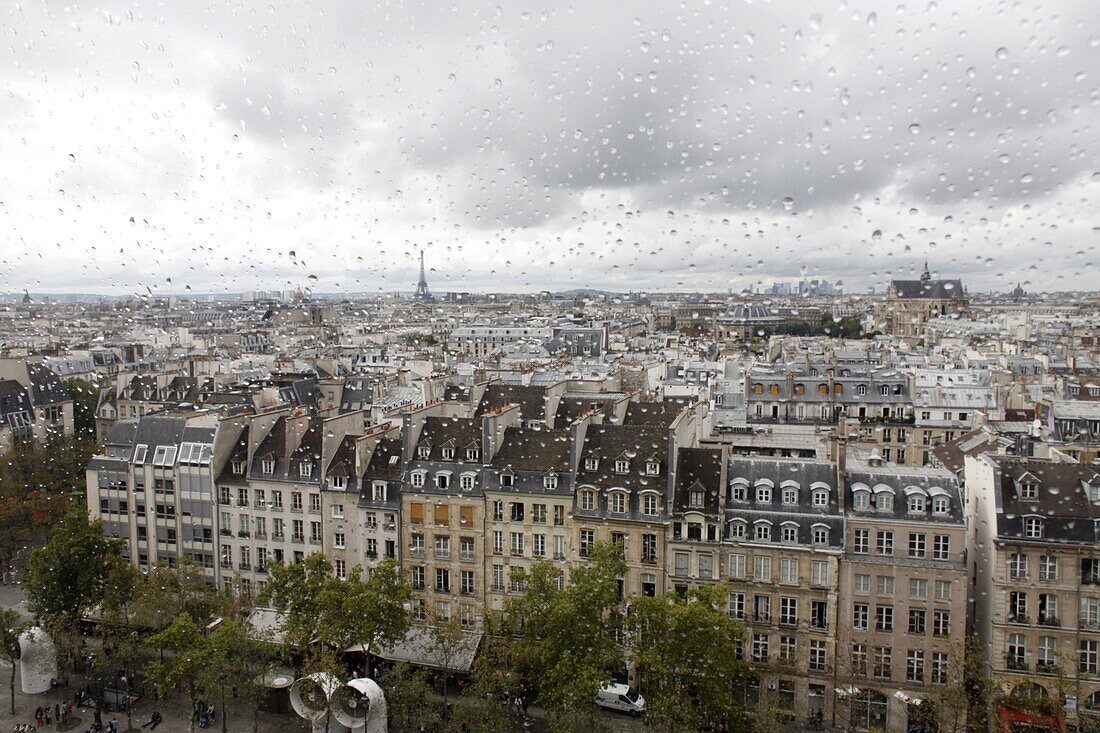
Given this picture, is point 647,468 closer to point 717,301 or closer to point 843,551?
point 843,551

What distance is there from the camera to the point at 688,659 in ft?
50.8

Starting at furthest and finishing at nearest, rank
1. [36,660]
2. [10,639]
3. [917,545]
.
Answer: [10,639] < [36,660] < [917,545]

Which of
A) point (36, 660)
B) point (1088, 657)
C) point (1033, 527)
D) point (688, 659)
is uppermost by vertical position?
point (1033, 527)

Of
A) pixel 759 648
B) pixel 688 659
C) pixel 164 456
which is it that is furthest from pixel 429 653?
pixel 164 456

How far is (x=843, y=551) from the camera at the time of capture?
17.5 m

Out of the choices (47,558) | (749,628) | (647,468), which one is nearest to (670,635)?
(749,628)

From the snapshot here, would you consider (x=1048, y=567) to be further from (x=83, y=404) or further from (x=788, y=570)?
(x=83, y=404)

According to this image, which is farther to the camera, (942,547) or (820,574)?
(820,574)

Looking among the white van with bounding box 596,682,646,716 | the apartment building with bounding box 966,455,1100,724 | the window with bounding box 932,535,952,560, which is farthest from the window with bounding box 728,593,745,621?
the apartment building with bounding box 966,455,1100,724

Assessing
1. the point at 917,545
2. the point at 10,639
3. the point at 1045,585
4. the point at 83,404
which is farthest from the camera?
the point at 83,404

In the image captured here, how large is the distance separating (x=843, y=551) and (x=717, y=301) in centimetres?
10509

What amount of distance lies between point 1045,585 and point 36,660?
73.4 feet

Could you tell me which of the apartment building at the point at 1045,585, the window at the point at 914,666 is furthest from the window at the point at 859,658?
the apartment building at the point at 1045,585

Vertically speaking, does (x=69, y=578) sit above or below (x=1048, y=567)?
below
